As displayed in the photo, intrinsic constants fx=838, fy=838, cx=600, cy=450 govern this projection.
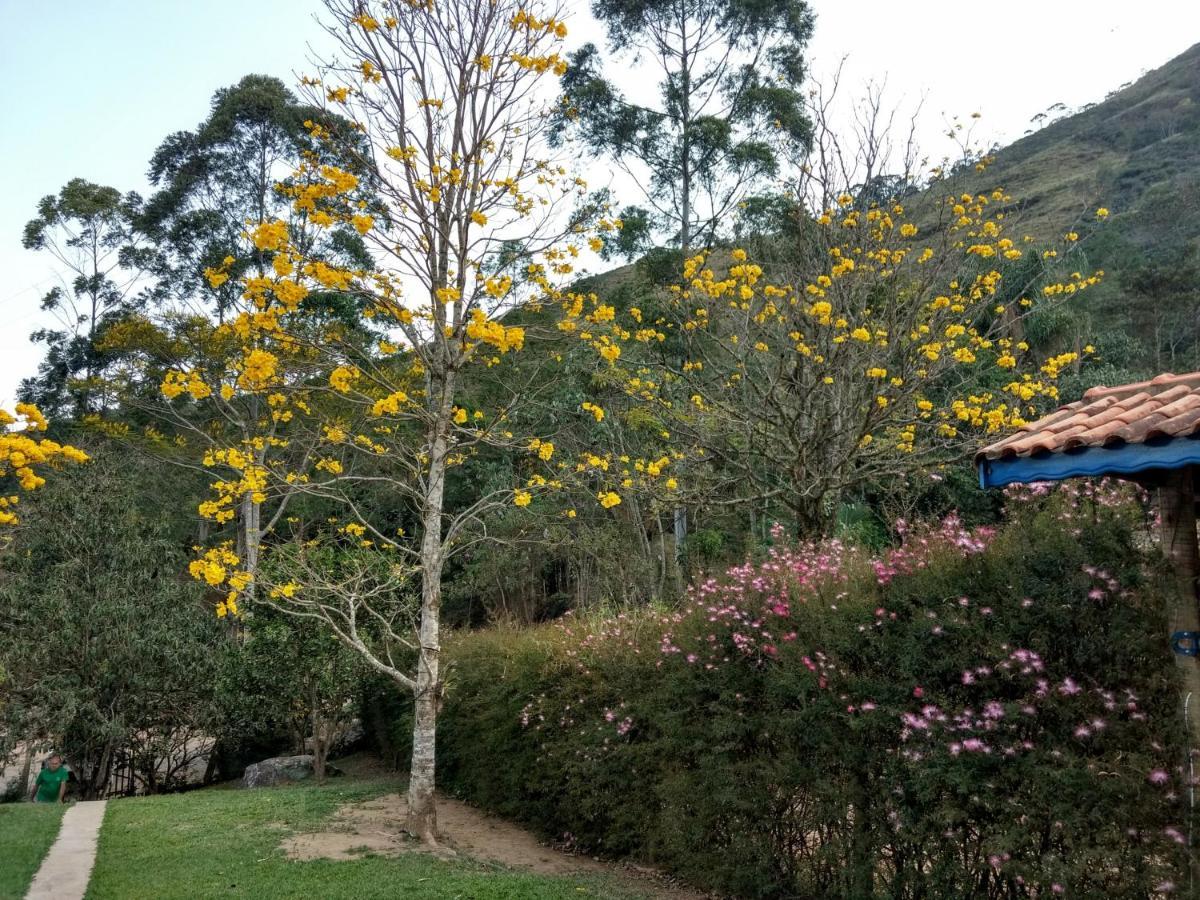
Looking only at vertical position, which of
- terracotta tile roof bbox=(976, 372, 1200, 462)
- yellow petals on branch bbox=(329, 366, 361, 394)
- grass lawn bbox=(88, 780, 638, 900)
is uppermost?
yellow petals on branch bbox=(329, 366, 361, 394)

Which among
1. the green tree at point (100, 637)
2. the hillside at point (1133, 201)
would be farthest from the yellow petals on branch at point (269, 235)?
the green tree at point (100, 637)

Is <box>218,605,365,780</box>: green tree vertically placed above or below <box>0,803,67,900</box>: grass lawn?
above

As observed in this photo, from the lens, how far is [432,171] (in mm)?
7266

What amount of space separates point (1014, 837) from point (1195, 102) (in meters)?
74.8

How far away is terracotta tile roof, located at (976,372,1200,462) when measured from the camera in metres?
3.07

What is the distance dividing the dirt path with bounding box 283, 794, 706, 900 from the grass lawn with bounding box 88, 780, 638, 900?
0.88 ft

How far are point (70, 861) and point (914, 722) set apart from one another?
6.81 metres

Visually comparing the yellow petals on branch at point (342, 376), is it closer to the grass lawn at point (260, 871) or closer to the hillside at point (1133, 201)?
the grass lawn at point (260, 871)

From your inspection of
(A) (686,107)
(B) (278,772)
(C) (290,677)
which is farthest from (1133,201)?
(B) (278,772)

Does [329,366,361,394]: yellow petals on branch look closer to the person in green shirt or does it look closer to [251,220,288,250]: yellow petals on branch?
Result: [251,220,288,250]: yellow petals on branch

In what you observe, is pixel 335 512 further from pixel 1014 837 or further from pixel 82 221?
pixel 1014 837

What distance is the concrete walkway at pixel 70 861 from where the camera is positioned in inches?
233

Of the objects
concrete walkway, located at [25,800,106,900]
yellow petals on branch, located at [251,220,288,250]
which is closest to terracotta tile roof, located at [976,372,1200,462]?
yellow petals on branch, located at [251,220,288,250]

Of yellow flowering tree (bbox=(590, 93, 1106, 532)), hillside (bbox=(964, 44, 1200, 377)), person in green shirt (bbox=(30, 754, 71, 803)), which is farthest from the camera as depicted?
hillside (bbox=(964, 44, 1200, 377))
